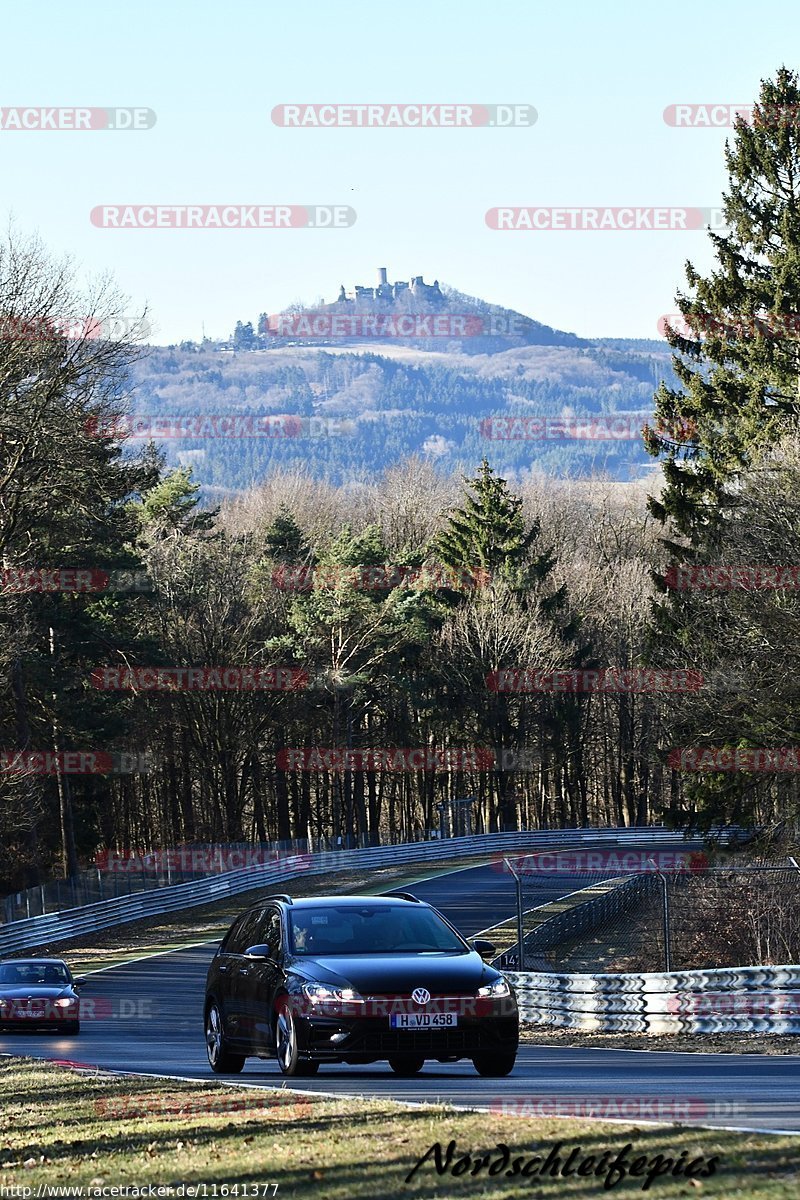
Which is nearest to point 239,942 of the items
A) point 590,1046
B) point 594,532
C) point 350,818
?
point 590,1046

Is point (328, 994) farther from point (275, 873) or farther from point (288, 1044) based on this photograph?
point (275, 873)

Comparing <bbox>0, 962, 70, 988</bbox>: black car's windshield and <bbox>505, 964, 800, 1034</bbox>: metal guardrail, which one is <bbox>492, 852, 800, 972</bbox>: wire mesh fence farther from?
<bbox>0, 962, 70, 988</bbox>: black car's windshield

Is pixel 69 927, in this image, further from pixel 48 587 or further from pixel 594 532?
pixel 594 532

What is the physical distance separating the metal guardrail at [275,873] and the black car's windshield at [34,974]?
15890mm

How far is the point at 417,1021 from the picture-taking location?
13.5 m

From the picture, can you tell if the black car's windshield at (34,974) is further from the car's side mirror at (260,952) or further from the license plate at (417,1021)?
the license plate at (417,1021)

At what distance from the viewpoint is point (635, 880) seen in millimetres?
43594

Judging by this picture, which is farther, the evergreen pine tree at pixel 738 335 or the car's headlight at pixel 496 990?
the evergreen pine tree at pixel 738 335

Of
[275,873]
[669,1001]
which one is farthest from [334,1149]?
[275,873]

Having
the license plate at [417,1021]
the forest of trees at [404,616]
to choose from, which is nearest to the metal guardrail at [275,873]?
the forest of trees at [404,616]

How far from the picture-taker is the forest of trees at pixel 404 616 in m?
38.3

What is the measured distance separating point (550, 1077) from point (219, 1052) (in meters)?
3.25

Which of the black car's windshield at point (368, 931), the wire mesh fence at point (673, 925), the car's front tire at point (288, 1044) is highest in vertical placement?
the black car's windshield at point (368, 931)

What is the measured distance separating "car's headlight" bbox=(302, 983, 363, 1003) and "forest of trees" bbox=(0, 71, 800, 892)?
22.5 m
